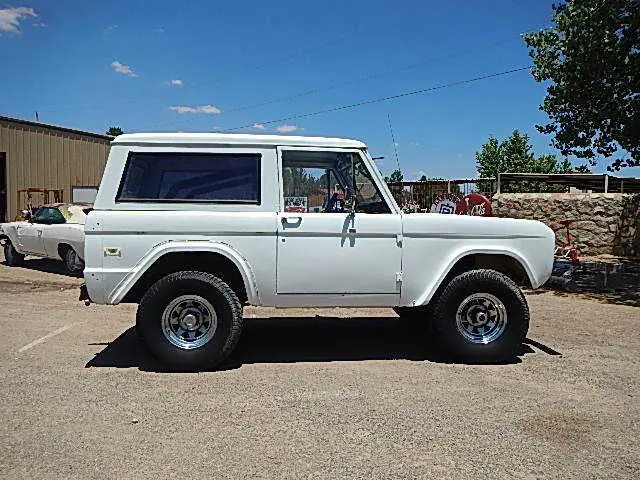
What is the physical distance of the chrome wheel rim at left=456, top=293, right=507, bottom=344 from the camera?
5.78m

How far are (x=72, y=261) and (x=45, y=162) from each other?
→ 40.0ft

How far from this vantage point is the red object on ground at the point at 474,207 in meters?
8.01

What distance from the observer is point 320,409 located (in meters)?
4.54

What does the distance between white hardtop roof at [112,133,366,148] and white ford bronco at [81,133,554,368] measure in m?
0.01

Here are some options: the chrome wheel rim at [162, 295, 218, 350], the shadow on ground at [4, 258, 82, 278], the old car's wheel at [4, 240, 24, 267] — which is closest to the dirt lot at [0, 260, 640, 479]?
the chrome wheel rim at [162, 295, 218, 350]

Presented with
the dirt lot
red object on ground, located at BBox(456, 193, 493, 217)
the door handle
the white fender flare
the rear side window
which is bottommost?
the dirt lot

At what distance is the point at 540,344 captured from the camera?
A: 21.8 ft

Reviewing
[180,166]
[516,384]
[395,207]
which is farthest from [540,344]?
[180,166]

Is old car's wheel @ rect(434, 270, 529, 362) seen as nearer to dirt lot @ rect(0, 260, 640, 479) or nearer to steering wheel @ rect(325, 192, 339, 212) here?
dirt lot @ rect(0, 260, 640, 479)

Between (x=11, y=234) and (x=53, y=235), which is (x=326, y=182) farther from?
(x=11, y=234)

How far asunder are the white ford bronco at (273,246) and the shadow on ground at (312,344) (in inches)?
17.4

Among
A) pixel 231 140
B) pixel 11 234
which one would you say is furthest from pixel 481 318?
pixel 11 234

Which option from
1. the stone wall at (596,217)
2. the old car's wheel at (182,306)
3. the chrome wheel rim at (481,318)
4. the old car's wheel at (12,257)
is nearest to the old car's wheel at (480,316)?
the chrome wheel rim at (481,318)

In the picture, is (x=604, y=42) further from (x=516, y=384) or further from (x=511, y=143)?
(x=511, y=143)
